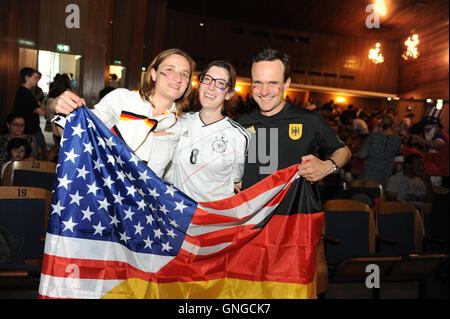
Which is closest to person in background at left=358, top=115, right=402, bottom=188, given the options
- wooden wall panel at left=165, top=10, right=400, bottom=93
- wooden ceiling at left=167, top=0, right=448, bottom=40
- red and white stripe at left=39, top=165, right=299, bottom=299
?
red and white stripe at left=39, top=165, right=299, bottom=299

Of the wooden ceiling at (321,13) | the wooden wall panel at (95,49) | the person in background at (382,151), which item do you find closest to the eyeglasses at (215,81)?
the person in background at (382,151)

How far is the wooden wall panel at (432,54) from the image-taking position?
1271 cm

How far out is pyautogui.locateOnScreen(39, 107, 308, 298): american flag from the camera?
182cm

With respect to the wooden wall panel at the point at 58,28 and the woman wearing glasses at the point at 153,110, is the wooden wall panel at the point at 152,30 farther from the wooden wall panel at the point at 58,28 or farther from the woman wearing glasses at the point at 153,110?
the woman wearing glasses at the point at 153,110

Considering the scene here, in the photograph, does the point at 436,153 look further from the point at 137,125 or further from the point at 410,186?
the point at 137,125

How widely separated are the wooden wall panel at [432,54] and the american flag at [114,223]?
1300cm

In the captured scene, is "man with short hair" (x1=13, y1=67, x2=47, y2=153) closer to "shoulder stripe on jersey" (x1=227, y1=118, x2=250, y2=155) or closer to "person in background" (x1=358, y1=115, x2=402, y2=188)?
"shoulder stripe on jersey" (x1=227, y1=118, x2=250, y2=155)

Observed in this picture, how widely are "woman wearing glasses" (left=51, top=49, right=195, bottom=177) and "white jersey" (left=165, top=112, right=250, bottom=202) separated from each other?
8 centimetres

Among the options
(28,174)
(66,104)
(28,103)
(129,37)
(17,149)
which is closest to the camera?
(66,104)

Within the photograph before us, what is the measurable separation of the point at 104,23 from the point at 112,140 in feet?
15.8

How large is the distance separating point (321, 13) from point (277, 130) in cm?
1338

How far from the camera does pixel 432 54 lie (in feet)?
45.2

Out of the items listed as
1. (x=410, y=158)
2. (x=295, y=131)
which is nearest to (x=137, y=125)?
(x=295, y=131)
